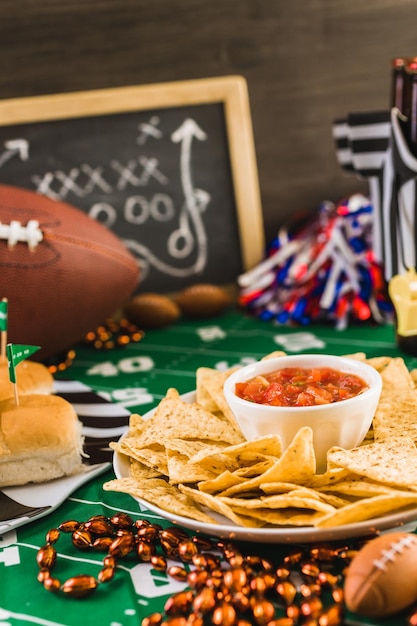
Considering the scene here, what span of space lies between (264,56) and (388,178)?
2.38 feet

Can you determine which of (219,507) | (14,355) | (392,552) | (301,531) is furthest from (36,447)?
(392,552)

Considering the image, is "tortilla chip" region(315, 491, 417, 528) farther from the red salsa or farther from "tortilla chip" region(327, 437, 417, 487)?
the red salsa

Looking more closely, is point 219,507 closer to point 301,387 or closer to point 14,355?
point 301,387

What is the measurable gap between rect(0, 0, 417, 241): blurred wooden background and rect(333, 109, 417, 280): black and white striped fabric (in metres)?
0.50

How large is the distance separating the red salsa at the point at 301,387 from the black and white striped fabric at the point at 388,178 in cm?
63

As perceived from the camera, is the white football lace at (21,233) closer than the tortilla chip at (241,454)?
No

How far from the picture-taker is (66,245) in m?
1.68

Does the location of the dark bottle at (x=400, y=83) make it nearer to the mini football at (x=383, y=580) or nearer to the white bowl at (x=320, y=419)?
the white bowl at (x=320, y=419)

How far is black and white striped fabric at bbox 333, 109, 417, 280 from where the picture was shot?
1.67 m

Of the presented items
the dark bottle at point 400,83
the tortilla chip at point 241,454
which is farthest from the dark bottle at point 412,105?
the tortilla chip at point 241,454

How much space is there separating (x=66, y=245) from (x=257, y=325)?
585 millimetres

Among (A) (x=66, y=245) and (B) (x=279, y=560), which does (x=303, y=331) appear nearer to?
(A) (x=66, y=245)

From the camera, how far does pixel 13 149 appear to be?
206 cm

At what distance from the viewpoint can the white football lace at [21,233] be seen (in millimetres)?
1594
